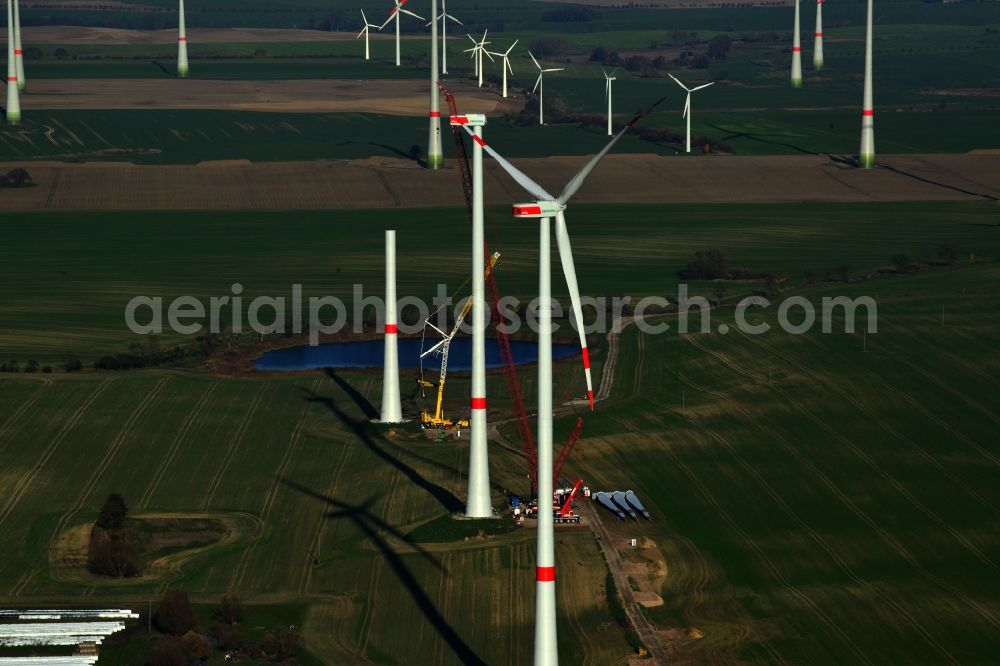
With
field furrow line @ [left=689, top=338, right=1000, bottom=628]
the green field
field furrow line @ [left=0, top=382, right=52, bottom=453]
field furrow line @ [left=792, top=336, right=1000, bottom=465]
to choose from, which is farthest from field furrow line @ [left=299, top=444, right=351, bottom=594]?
field furrow line @ [left=792, top=336, right=1000, bottom=465]

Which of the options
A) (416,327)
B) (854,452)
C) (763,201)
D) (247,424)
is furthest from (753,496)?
(763,201)

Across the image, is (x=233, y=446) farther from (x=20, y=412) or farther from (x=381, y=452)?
(x=20, y=412)

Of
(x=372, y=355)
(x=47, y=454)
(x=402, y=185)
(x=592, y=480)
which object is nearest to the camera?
(x=592, y=480)

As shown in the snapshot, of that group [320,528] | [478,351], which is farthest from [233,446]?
[478,351]

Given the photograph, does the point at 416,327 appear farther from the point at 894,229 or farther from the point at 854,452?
the point at 894,229

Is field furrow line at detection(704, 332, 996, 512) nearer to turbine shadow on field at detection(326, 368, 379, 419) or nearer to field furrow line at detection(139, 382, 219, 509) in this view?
turbine shadow on field at detection(326, 368, 379, 419)

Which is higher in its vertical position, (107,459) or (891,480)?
(107,459)
